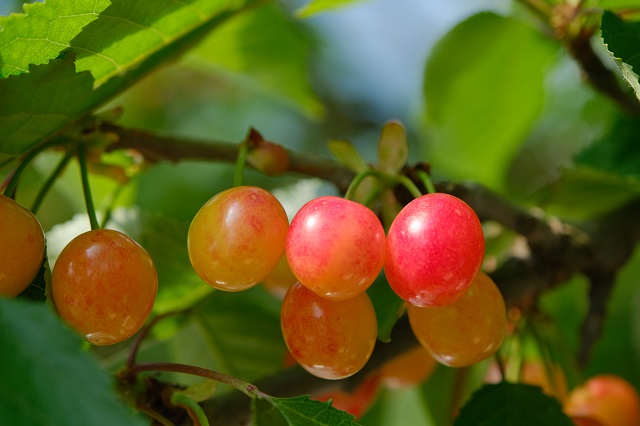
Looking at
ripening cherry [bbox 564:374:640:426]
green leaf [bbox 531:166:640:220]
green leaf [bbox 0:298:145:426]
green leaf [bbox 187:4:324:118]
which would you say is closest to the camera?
green leaf [bbox 0:298:145:426]

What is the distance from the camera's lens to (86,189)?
75 cm

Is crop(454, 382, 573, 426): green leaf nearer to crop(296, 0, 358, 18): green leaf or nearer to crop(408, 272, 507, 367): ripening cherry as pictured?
crop(408, 272, 507, 367): ripening cherry

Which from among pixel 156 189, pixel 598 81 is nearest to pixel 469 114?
pixel 598 81

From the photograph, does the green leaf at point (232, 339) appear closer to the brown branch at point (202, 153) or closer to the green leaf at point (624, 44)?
the brown branch at point (202, 153)

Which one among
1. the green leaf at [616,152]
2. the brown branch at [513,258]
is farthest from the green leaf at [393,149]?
the green leaf at [616,152]

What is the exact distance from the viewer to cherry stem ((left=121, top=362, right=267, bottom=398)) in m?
0.67

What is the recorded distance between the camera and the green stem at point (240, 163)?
0.73 m

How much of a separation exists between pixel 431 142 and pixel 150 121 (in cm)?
105

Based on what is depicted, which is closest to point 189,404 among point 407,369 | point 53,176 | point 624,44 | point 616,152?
point 53,176

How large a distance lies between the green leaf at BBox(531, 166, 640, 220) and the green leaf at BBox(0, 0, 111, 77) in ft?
2.37

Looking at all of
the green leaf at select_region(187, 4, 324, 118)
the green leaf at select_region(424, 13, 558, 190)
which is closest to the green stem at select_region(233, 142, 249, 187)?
the green leaf at select_region(187, 4, 324, 118)

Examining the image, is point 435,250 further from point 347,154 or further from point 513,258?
point 513,258

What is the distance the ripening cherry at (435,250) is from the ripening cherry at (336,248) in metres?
0.02

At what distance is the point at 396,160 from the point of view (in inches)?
32.8
